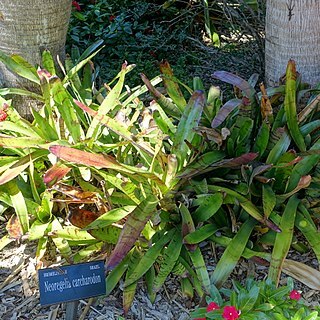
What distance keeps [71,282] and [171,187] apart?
543 millimetres

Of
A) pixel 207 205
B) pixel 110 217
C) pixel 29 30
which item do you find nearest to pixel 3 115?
pixel 29 30

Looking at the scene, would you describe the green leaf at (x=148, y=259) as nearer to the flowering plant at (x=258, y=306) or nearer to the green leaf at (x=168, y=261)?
the green leaf at (x=168, y=261)

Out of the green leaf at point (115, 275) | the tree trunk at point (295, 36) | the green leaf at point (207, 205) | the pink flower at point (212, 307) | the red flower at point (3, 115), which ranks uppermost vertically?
the tree trunk at point (295, 36)

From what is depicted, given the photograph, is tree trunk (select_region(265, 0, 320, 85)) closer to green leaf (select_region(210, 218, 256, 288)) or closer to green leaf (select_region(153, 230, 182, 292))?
green leaf (select_region(210, 218, 256, 288))

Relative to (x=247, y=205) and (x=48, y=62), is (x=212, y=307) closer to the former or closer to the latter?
(x=247, y=205)

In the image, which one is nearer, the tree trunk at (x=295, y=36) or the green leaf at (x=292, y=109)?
the green leaf at (x=292, y=109)

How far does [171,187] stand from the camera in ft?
7.41

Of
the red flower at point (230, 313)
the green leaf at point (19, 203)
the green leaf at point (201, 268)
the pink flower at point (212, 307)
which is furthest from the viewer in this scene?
the green leaf at point (19, 203)

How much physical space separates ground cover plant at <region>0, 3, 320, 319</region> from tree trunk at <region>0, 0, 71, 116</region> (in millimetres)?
334

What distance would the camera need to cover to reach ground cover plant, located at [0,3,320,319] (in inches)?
85.1

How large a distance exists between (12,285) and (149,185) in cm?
A: 69

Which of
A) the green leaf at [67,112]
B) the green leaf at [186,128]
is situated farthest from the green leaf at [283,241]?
the green leaf at [67,112]

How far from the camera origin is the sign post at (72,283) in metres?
1.97

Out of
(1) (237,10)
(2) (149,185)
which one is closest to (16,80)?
(2) (149,185)
